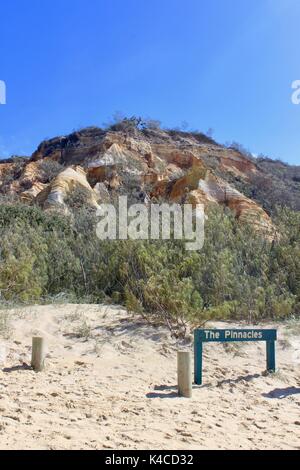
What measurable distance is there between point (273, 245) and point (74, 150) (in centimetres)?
2294

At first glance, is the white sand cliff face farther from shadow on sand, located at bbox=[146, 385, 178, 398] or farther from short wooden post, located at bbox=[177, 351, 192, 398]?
short wooden post, located at bbox=[177, 351, 192, 398]

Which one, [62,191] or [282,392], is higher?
[62,191]

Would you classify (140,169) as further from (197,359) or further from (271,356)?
(197,359)

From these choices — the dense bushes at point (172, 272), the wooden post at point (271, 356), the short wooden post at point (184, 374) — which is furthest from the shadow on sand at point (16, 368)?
the wooden post at point (271, 356)

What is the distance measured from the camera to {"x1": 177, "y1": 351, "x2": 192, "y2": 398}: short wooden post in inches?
193

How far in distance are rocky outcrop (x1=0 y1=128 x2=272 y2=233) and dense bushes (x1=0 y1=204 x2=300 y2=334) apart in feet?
8.42

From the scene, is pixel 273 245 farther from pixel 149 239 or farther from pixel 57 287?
pixel 57 287

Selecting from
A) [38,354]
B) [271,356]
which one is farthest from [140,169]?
[38,354]

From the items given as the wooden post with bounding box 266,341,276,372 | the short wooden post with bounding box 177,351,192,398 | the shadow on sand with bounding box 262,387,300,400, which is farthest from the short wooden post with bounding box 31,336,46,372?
the wooden post with bounding box 266,341,276,372

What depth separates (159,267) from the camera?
8.15 metres

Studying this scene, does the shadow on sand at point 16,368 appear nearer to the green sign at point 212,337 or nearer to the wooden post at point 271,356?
the green sign at point 212,337

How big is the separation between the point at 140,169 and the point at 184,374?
21250mm

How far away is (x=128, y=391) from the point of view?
4980mm

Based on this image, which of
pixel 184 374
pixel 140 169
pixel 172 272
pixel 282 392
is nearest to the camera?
pixel 184 374
